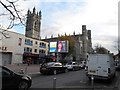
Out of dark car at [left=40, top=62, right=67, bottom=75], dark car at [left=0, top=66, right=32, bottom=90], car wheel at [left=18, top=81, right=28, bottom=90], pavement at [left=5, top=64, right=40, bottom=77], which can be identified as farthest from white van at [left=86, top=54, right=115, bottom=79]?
dark car at [left=0, top=66, right=32, bottom=90]

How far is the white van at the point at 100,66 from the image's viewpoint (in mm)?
17219

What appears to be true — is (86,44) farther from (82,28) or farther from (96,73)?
(96,73)

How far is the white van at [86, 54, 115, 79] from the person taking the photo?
17.2 metres

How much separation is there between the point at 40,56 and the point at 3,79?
2042 inches

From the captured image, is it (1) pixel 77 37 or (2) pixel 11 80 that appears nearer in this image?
(2) pixel 11 80

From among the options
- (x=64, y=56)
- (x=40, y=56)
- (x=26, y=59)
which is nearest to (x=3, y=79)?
(x=26, y=59)

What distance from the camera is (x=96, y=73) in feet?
57.9

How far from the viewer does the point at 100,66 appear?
17594 mm

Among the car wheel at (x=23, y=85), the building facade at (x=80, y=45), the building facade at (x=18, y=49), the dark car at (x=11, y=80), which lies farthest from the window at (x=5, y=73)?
the building facade at (x=80, y=45)

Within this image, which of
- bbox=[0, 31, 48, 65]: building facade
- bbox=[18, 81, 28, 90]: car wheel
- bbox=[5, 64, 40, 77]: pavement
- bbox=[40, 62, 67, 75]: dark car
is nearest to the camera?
bbox=[18, 81, 28, 90]: car wheel

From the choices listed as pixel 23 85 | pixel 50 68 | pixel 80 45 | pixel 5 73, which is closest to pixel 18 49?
pixel 50 68

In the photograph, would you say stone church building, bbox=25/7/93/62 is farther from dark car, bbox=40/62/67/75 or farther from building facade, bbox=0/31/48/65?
dark car, bbox=40/62/67/75

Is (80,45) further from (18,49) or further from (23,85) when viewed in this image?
(23,85)

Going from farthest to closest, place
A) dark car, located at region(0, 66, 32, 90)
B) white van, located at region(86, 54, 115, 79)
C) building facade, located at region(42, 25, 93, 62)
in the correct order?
building facade, located at region(42, 25, 93, 62) < white van, located at region(86, 54, 115, 79) < dark car, located at region(0, 66, 32, 90)
